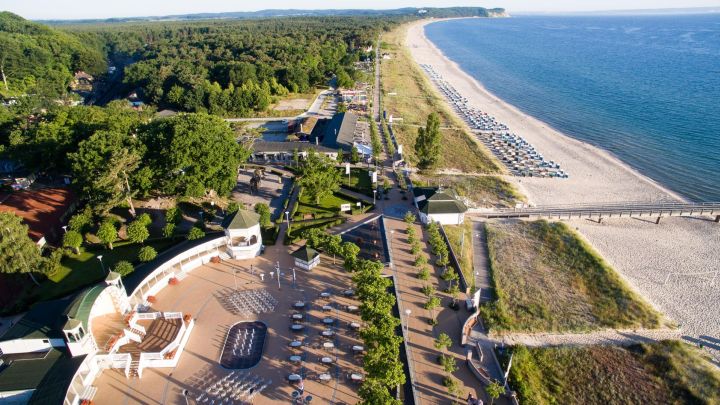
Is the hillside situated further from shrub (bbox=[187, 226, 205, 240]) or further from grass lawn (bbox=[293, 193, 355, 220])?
grass lawn (bbox=[293, 193, 355, 220])

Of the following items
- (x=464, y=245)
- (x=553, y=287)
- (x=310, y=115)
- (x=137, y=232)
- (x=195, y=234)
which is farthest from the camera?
(x=310, y=115)

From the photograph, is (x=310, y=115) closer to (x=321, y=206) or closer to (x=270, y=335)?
(x=321, y=206)

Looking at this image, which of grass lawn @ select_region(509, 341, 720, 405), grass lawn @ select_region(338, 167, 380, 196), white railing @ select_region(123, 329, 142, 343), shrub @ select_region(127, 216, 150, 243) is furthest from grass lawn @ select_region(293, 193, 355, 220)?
grass lawn @ select_region(509, 341, 720, 405)

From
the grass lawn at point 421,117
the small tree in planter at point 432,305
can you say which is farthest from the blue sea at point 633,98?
the small tree in planter at point 432,305

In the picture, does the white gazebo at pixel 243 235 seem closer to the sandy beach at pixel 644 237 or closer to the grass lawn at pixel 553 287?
the grass lawn at pixel 553 287

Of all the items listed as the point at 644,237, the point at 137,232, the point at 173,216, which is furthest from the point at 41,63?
the point at 644,237

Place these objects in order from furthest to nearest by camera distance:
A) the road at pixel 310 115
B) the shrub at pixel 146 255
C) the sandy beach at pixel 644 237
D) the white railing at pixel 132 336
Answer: the road at pixel 310 115
the shrub at pixel 146 255
the sandy beach at pixel 644 237
the white railing at pixel 132 336
